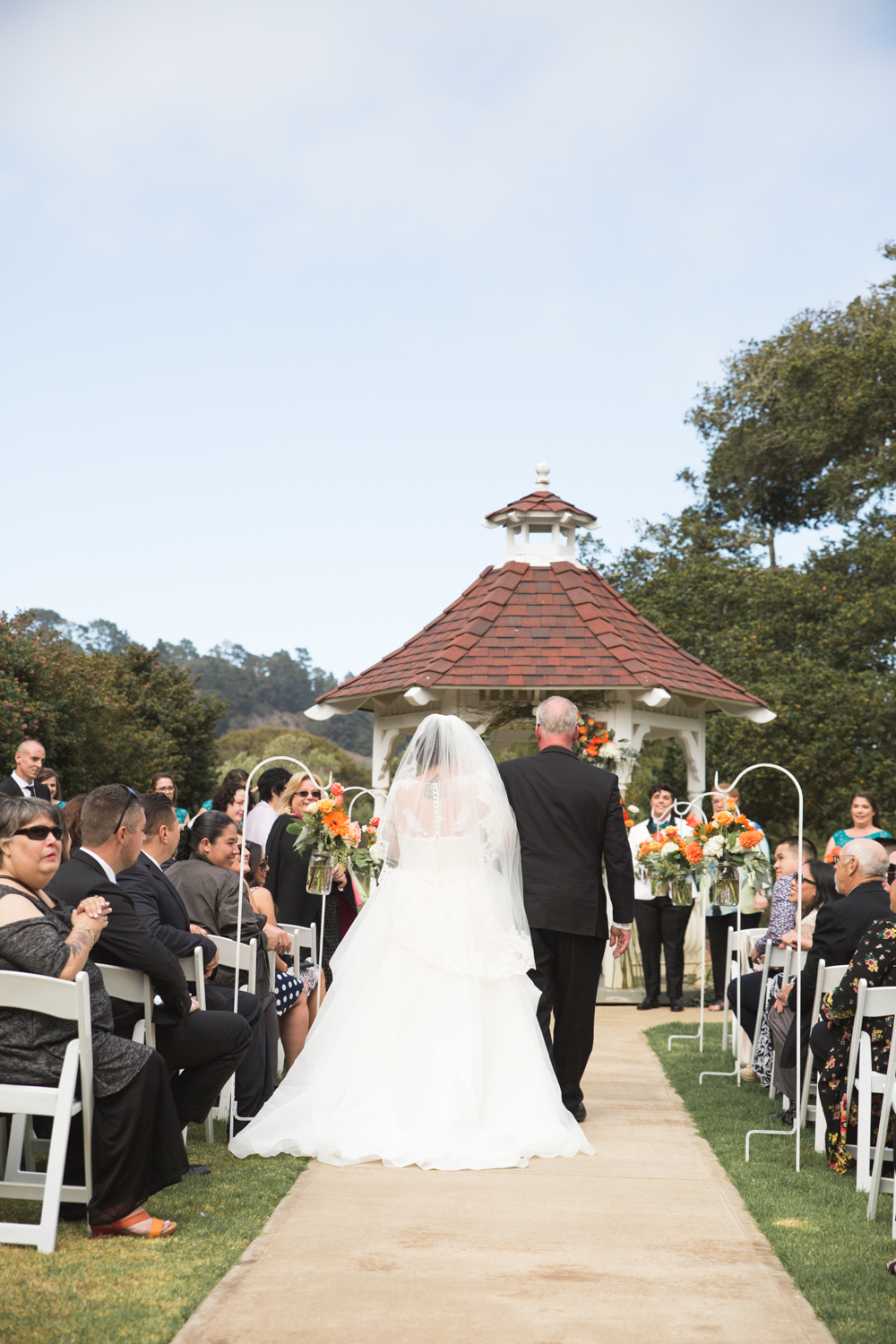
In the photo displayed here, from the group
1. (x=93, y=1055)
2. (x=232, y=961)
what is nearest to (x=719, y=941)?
(x=232, y=961)

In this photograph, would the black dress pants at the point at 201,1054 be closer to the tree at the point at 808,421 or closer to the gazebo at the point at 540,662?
the gazebo at the point at 540,662

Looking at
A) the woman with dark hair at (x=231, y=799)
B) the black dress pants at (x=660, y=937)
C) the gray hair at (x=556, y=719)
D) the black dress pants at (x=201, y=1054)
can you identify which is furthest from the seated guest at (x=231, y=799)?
the black dress pants at (x=660, y=937)

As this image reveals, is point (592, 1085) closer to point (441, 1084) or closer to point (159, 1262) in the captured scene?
point (441, 1084)

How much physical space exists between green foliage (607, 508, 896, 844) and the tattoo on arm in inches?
706

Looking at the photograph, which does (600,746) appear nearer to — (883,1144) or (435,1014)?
(435,1014)

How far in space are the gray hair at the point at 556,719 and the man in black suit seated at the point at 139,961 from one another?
7.81 ft

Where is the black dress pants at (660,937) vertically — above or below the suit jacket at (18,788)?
below

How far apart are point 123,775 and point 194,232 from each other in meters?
22.0

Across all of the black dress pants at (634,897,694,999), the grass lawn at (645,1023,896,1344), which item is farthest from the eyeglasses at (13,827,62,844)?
the black dress pants at (634,897,694,999)

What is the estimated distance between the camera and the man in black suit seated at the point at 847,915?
5543 millimetres

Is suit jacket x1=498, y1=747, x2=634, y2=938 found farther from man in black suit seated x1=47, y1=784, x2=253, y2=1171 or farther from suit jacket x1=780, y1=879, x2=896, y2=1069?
man in black suit seated x1=47, y1=784, x2=253, y2=1171

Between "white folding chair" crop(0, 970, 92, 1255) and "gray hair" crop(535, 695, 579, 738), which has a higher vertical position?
"gray hair" crop(535, 695, 579, 738)

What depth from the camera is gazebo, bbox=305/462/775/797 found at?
1212 centimetres

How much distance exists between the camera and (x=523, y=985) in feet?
18.8
